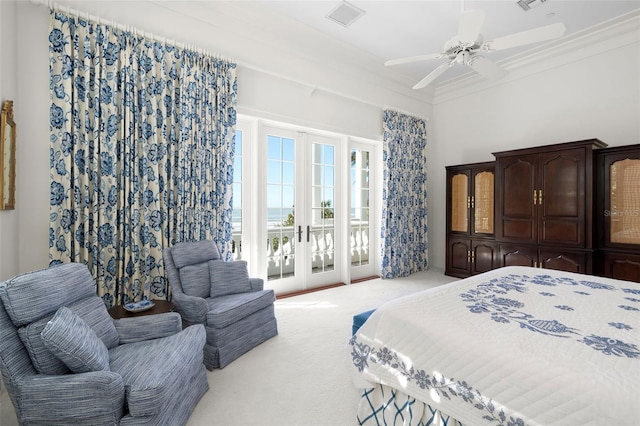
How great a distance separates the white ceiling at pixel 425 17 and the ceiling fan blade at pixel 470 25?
3.53 ft

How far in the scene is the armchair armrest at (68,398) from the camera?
4.32 ft

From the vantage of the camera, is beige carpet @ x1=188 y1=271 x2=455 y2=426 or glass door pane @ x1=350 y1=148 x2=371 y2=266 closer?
beige carpet @ x1=188 y1=271 x2=455 y2=426

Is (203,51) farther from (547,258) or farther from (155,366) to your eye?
(547,258)

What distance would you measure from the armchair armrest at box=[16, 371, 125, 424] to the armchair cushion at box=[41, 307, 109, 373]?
55 millimetres

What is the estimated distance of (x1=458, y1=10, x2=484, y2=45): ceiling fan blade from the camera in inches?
80.9

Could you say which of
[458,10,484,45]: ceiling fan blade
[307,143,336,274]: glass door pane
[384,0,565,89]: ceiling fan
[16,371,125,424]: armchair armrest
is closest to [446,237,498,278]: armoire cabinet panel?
[307,143,336,274]: glass door pane

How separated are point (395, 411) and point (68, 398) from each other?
58.3 inches

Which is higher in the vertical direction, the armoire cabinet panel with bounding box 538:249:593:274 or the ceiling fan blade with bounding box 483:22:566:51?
the ceiling fan blade with bounding box 483:22:566:51

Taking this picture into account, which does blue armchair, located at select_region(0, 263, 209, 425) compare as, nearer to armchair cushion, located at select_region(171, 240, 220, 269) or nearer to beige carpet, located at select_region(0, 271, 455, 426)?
beige carpet, located at select_region(0, 271, 455, 426)

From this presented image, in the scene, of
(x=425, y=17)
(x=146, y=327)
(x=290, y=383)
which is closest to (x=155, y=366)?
(x=146, y=327)

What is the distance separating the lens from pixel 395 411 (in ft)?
4.88

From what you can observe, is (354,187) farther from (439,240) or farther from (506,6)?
(506,6)

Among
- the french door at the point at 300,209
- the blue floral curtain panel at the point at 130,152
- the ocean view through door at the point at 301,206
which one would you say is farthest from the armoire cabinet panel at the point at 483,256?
the blue floral curtain panel at the point at 130,152

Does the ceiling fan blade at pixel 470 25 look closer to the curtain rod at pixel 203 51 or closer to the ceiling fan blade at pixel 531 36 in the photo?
the ceiling fan blade at pixel 531 36
